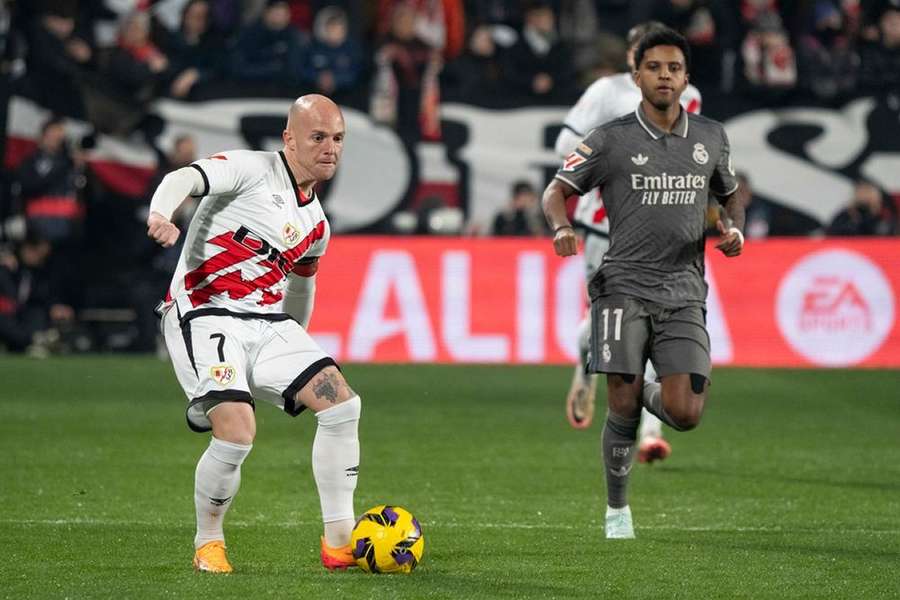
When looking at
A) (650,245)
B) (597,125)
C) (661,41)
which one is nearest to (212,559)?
(650,245)

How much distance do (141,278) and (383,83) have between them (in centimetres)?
310

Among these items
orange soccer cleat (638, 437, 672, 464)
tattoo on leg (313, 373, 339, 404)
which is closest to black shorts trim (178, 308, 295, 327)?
tattoo on leg (313, 373, 339, 404)

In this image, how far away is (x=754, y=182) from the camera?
17.3 meters

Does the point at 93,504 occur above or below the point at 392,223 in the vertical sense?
above

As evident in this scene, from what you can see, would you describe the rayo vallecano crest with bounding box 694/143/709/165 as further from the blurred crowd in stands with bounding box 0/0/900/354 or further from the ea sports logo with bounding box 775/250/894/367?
the blurred crowd in stands with bounding box 0/0/900/354

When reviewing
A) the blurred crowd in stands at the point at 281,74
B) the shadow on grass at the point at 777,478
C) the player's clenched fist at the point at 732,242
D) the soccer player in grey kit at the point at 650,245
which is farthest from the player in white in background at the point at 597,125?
the blurred crowd in stands at the point at 281,74

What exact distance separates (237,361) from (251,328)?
0.21m

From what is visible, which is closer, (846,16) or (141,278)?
(141,278)

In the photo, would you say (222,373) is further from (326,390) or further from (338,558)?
(338,558)

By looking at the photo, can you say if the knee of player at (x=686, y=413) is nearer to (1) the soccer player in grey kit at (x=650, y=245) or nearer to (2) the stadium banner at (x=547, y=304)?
(1) the soccer player in grey kit at (x=650, y=245)

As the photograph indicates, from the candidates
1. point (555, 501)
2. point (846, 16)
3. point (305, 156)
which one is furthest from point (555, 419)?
point (846, 16)

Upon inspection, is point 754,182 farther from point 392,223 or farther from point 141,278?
point 141,278

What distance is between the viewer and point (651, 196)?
294 inches

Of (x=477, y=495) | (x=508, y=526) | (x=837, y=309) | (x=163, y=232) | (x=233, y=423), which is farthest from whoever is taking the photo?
(x=837, y=309)
